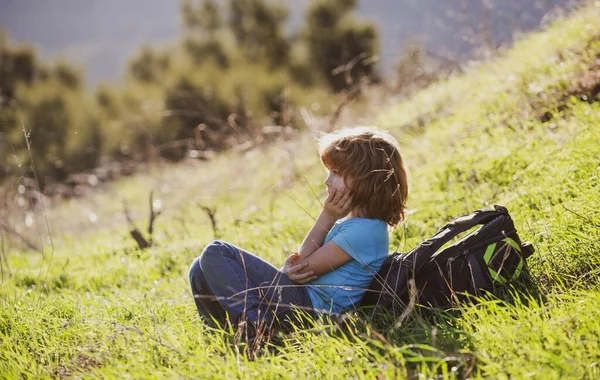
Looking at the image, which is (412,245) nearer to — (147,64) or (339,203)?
(339,203)

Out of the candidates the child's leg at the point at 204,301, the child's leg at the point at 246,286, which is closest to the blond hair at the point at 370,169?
the child's leg at the point at 246,286

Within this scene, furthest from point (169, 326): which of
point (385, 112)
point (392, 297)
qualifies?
point (385, 112)

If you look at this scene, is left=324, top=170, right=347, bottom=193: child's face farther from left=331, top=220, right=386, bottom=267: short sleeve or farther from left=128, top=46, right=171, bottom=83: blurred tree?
left=128, top=46, right=171, bottom=83: blurred tree

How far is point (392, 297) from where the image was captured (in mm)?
2746

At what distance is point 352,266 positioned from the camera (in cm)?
284

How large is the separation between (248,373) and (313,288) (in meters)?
0.69

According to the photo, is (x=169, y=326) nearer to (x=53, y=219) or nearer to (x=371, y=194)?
(x=371, y=194)

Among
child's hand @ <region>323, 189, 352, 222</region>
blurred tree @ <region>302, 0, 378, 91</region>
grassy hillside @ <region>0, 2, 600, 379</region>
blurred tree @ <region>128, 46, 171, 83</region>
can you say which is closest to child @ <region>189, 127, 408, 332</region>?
child's hand @ <region>323, 189, 352, 222</region>

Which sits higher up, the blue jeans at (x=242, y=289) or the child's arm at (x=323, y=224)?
the child's arm at (x=323, y=224)

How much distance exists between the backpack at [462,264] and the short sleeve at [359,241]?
120mm

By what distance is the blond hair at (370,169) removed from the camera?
2.83 m

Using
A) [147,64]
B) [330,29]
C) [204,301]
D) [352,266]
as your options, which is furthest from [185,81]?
[352,266]

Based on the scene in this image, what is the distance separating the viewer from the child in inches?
110

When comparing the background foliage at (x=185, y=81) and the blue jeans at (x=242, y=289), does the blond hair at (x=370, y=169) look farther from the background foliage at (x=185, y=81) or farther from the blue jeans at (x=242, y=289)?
the background foliage at (x=185, y=81)
